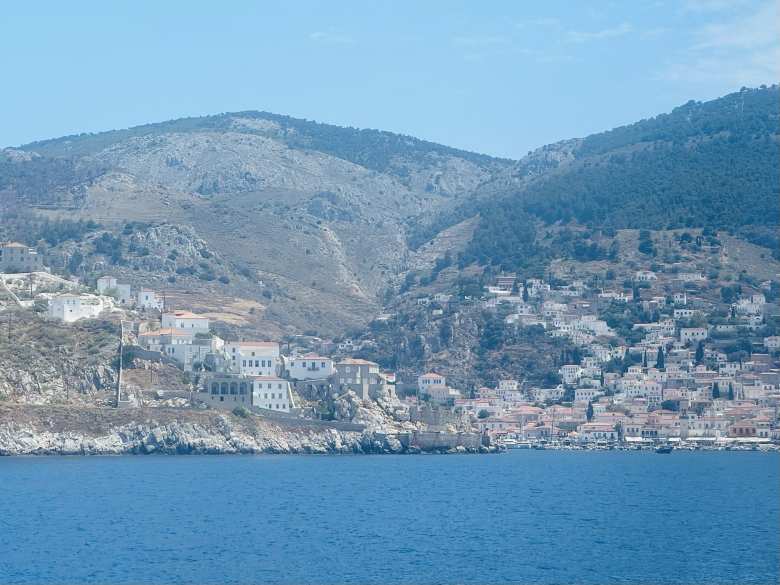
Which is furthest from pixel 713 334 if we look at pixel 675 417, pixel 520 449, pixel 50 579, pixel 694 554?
pixel 50 579

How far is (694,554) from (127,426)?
143 feet

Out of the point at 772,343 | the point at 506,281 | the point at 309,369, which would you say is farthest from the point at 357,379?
the point at 506,281

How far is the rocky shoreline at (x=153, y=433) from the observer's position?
8450cm

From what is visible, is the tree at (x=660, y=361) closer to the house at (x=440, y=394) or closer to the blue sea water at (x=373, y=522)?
the house at (x=440, y=394)

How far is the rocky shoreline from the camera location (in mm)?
84500

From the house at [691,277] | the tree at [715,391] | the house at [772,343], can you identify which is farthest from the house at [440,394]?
the house at [691,277]

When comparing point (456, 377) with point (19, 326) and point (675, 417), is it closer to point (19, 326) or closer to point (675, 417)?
point (675, 417)

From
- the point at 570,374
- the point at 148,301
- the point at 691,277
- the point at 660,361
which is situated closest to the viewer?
the point at 148,301

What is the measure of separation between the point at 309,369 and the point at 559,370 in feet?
104

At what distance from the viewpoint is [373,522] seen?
A: 58969 mm

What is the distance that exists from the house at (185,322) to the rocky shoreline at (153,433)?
1322cm

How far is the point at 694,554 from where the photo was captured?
5069cm

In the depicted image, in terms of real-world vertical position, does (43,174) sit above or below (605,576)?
above

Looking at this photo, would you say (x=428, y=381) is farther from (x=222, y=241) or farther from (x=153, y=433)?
(x=222, y=241)
